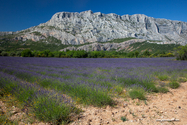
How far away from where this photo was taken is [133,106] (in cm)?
323

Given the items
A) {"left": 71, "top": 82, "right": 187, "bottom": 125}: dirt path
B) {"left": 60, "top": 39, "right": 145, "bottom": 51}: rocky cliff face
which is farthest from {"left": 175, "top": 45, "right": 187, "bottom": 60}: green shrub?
{"left": 60, "top": 39, "right": 145, "bottom": 51}: rocky cliff face

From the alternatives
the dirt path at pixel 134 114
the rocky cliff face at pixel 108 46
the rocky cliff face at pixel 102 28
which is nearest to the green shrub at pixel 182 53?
the dirt path at pixel 134 114

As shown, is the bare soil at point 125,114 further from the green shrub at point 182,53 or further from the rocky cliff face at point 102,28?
the rocky cliff face at point 102,28

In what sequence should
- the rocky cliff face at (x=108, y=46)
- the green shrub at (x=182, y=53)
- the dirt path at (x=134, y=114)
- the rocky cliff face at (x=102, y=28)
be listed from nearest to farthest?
the dirt path at (x=134, y=114), the green shrub at (x=182, y=53), the rocky cliff face at (x=108, y=46), the rocky cliff face at (x=102, y=28)

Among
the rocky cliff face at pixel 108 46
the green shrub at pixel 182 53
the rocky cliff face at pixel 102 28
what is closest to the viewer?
the green shrub at pixel 182 53

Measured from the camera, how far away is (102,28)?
15525 centimetres

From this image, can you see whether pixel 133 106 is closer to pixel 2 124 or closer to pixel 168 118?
pixel 168 118

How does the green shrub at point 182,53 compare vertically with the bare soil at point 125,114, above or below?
above

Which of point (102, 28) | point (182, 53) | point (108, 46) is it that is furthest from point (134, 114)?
point (102, 28)

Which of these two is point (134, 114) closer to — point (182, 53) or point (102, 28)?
point (182, 53)

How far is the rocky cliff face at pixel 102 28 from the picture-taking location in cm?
13593

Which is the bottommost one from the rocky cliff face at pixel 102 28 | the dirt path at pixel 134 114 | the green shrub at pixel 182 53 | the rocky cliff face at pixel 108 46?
the dirt path at pixel 134 114

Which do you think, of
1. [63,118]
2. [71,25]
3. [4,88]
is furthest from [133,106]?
[71,25]

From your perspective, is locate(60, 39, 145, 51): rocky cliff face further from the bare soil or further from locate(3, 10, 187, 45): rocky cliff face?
the bare soil
